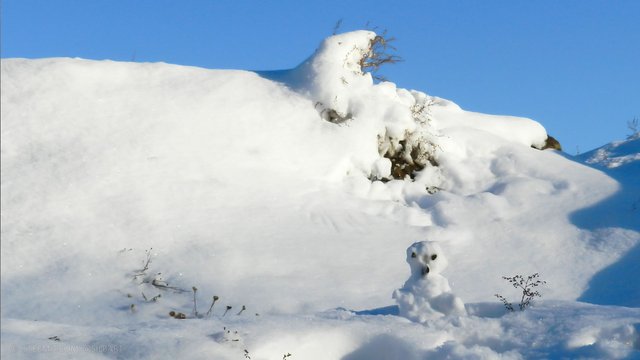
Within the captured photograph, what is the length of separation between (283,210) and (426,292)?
291cm

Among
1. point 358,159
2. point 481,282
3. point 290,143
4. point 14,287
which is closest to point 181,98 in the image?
point 290,143

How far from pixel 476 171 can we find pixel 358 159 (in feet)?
5.10

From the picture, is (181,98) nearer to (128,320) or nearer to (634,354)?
(128,320)

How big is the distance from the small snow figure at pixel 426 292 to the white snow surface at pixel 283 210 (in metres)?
0.17

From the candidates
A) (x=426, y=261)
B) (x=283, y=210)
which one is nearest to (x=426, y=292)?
(x=426, y=261)

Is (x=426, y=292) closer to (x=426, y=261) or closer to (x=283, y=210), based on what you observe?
(x=426, y=261)

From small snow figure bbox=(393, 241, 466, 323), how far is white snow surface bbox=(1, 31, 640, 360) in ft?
0.55

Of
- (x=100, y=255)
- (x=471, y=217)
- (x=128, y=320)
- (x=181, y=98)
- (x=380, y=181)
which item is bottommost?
(x=128, y=320)

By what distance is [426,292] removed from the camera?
14.5ft

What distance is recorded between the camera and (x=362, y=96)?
873 centimetres

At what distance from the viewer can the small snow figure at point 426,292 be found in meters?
4.37

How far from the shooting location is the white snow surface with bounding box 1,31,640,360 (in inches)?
215

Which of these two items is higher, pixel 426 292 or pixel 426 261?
pixel 426 261

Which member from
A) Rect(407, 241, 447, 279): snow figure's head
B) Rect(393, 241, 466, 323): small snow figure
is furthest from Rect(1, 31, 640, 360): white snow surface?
Rect(407, 241, 447, 279): snow figure's head
